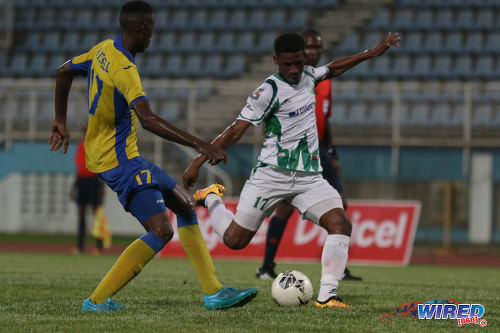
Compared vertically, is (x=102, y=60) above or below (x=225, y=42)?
below

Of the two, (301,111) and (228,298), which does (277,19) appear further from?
(228,298)

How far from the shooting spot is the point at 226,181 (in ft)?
54.3

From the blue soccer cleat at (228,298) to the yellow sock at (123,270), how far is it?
0.57 m

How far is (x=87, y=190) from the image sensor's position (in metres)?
13.4

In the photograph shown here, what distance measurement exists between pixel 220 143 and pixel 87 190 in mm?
8091

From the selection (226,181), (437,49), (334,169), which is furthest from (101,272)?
(437,49)

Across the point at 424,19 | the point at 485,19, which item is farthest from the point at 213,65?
the point at 485,19

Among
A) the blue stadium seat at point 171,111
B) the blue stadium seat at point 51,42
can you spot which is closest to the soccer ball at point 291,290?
the blue stadium seat at point 171,111

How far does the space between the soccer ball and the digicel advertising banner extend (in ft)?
20.5

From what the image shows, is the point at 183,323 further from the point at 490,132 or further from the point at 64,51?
the point at 64,51

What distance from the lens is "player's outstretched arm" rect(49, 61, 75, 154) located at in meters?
5.75

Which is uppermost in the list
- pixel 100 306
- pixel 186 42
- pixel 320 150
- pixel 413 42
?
pixel 413 42

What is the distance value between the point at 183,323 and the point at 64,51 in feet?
57.9

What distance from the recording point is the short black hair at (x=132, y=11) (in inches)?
210
